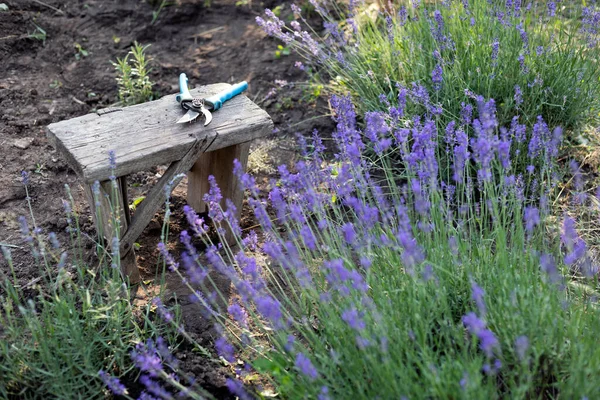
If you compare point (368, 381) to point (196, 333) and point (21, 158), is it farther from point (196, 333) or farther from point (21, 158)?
point (21, 158)

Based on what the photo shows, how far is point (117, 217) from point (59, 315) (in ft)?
1.51

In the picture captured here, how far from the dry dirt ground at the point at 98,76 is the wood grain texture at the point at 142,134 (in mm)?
606

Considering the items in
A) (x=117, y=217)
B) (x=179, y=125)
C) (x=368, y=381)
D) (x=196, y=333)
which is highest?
(x=179, y=125)

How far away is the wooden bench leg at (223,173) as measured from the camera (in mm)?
3252

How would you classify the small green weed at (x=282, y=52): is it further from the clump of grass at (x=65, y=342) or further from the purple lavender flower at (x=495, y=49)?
the clump of grass at (x=65, y=342)

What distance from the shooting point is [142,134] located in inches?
115

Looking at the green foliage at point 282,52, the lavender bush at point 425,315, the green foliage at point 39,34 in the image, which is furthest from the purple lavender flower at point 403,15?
the green foliage at point 39,34

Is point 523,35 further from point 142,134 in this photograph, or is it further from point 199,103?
point 142,134

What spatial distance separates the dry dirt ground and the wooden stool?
37 centimetres

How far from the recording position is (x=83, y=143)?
283cm

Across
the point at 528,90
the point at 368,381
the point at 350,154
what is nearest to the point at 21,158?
the point at 350,154

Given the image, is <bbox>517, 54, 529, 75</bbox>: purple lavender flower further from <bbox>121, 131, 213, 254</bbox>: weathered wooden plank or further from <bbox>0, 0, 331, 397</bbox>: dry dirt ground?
<bbox>121, 131, 213, 254</bbox>: weathered wooden plank

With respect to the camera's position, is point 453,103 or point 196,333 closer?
point 196,333

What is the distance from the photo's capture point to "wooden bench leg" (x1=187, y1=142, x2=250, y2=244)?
3.25 metres
